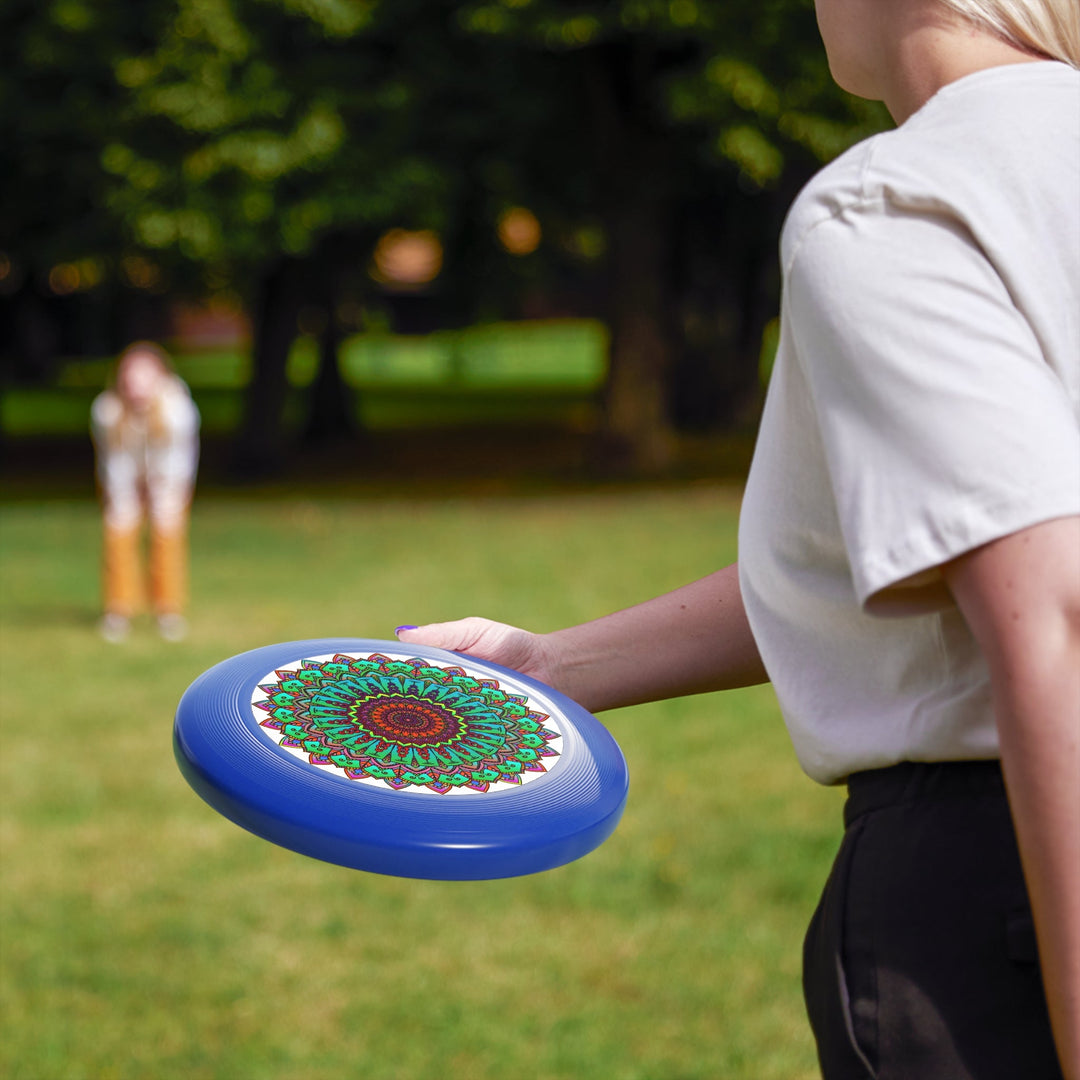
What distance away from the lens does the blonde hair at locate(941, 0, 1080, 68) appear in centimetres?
115

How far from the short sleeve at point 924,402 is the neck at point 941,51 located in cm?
19

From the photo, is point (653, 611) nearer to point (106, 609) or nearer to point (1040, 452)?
point (1040, 452)

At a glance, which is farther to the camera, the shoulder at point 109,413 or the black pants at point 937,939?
the shoulder at point 109,413

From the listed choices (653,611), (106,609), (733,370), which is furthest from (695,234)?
(653,611)

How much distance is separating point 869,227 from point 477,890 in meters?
4.26

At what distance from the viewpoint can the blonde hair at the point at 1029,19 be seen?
1.15 m

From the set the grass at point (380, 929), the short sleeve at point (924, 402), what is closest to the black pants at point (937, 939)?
the short sleeve at point (924, 402)

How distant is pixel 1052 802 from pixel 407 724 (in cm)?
78

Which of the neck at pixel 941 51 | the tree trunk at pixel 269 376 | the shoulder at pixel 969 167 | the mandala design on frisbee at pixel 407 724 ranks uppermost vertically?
the neck at pixel 941 51

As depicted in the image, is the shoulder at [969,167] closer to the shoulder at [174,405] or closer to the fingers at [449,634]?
the fingers at [449,634]

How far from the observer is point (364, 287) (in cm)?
2798

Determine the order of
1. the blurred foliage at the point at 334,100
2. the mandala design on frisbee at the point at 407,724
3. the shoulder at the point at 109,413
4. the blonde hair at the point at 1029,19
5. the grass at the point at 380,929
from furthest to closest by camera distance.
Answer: the blurred foliage at the point at 334,100, the shoulder at the point at 109,413, the grass at the point at 380,929, the mandala design on frisbee at the point at 407,724, the blonde hair at the point at 1029,19

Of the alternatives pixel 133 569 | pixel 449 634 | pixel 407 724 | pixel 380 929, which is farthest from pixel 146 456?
pixel 407 724

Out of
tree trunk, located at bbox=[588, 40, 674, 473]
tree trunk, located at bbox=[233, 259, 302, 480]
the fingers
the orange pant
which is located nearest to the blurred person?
the orange pant
